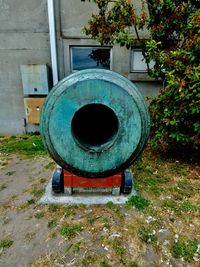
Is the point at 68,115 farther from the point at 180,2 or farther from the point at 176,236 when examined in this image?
the point at 180,2

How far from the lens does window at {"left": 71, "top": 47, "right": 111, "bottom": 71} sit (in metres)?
5.25

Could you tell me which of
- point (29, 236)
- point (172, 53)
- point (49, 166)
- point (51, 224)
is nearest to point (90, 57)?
point (172, 53)

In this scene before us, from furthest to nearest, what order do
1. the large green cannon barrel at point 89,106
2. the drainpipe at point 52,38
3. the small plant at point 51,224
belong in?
1. the drainpipe at point 52,38
2. the small plant at point 51,224
3. the large green cannon barrel at point 89,106

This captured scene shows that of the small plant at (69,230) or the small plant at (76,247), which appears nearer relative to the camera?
the small plant at (76,247)

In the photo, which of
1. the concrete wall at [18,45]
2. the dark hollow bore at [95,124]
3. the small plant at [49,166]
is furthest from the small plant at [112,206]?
the concrete wall at [18,45]

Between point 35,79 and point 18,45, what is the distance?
35.1 inches

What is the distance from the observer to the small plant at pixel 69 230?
2471 millimetres

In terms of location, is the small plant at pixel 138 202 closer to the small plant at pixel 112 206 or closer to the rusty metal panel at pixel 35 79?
the small plant at pixel 112 206

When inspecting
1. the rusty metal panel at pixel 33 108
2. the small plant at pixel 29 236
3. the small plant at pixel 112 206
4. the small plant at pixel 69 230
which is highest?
the rusty metal panel at pixel 33 108

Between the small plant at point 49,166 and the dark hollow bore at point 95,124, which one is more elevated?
the dark hollow bore at point 95,124

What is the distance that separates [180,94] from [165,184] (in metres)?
1.42

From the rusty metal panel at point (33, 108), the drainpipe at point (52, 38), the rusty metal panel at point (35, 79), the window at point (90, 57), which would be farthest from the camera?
the rusty metal panel at point (33, 108)

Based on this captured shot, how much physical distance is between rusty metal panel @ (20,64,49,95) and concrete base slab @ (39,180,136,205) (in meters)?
2.92

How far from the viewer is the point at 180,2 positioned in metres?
3.75
